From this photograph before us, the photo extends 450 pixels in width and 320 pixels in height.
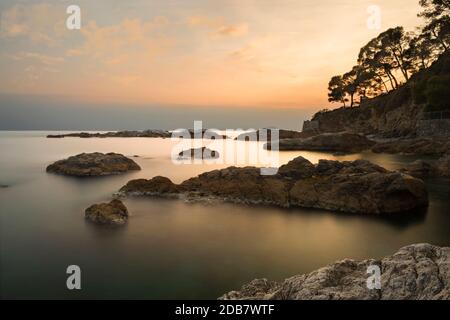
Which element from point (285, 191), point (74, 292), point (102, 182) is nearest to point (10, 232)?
point (74, 292)

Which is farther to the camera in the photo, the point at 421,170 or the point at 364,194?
the point at 421,170

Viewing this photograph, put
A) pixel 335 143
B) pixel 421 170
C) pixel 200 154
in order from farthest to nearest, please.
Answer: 1. pixel 335 143
2. pixel 200 154
3. pixel 421 170

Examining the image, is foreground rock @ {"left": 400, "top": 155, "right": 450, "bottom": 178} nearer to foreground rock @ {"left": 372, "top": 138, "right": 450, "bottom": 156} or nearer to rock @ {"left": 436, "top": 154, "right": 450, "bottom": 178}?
rock @ {"left": 436, "top": 154, "right": 450, "bottom": 178}

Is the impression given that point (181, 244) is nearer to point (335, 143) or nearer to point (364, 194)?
point (364, 194)

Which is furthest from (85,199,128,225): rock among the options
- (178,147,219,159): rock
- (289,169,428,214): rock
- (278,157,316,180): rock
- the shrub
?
the shrub

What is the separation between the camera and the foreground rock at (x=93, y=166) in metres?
32.8

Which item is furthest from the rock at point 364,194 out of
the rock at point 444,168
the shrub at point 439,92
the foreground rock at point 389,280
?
the shrub at point 439,92

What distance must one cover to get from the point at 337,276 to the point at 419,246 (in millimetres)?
2061

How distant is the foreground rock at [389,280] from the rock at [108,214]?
411 inches

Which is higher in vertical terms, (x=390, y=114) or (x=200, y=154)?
(x=390, y=114)

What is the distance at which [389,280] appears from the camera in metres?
6.66

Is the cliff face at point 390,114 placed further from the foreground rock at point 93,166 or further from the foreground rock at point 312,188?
the foreground rock at point 93,166

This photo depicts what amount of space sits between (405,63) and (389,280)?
77.7 m

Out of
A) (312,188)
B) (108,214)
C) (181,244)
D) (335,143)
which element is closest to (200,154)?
(335,143)
